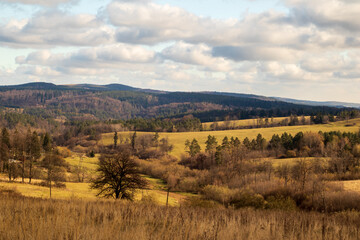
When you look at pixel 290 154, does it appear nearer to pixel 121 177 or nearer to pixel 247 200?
pixel 247 200

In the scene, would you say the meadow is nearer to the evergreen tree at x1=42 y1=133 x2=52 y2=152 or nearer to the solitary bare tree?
the solitary bare tree

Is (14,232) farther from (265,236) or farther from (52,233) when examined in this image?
(265,236)

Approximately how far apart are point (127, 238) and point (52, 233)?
132 centimetres

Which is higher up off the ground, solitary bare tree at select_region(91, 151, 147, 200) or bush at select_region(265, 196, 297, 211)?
solitary bare tree at select_region(91, 151, 147, 200)

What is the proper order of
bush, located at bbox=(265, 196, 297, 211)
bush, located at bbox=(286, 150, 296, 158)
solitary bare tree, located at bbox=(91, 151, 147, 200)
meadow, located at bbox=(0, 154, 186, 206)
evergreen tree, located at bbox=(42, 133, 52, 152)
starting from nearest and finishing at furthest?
solitary bare tree, located at bbox=(91, 151, 147, 200) < bush, located at bbox=(265, 196, 297, 211) < meadow, located at bbox=(0, 154, 186, 206) < bush, located at bbox=(286, 150, 296, 158) < evergreen tree, located at bbox=(42, 133, 52, 152)

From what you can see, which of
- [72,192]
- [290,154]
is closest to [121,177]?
[72,192]

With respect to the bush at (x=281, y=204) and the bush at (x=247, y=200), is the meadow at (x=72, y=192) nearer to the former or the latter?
the bush at (x=247, y=200)

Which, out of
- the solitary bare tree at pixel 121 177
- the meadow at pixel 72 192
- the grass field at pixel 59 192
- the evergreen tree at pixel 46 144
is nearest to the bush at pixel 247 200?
the meadow at pixel 72 192

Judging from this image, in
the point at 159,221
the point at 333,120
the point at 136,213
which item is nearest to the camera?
the point at 159,221

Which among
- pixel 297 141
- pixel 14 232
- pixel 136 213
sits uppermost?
pixel 14 232

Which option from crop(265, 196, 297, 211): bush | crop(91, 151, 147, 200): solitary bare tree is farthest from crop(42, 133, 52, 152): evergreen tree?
crop(265, 196, 297, 211): bush

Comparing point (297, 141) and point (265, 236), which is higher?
point (265, 236)

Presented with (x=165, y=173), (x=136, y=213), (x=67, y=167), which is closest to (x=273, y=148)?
(x=165, y=173)

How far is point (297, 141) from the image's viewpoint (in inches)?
5157
